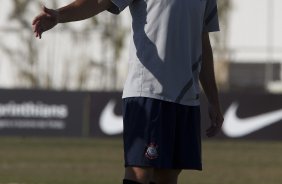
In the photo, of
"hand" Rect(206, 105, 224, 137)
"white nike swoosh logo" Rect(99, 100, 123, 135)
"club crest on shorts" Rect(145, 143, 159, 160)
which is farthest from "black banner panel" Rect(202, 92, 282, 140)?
"club crest on shorts" Rect(145, 143, 159, 160)

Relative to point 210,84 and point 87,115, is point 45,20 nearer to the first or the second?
point 210,84

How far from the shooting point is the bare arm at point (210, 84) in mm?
6426

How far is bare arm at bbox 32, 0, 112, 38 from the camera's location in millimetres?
5684

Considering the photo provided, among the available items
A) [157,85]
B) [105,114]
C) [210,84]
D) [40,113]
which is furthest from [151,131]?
[40,113]

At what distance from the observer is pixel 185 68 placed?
6.11 meters

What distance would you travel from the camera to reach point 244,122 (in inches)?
1021

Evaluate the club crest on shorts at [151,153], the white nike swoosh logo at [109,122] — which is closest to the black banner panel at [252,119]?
the white nike swoosh logo at [109,122]

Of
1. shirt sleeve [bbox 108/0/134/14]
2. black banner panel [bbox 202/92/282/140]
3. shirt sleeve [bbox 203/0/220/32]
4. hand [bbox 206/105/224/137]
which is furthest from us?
black banner panel [bbox 202/92/282/140]

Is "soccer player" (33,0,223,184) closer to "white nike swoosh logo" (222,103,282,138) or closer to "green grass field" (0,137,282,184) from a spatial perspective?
"green grass field" (0,137,282,184)

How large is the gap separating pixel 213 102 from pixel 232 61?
31.4 m

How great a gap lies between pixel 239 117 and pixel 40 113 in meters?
4.81

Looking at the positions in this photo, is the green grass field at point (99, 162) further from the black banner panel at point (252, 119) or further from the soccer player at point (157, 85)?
the soccer player at point (157, 85)

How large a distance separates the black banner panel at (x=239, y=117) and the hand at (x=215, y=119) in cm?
1901

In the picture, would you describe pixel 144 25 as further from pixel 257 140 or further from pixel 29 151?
pixel 257 140
